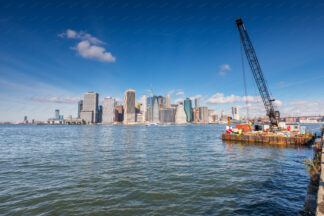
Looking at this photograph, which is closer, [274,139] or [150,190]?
[150,190]

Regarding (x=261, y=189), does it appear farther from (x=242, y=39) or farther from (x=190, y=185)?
(x=242, y=39)

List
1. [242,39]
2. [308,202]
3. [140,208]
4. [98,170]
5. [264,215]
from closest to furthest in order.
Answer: [308,202], [264,215], [140,208], [98,170], [242,39]

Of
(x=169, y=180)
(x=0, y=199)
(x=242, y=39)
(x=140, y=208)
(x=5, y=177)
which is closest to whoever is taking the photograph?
(x=140, y=208)

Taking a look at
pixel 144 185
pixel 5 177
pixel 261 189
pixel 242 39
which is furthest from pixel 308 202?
pixel 242 39

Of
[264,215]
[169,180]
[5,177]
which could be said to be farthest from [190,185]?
[5,177]

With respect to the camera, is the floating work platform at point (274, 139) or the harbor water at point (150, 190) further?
the floating work platform at point (274, 139)

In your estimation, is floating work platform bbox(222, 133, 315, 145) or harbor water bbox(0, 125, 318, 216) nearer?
harbor water bbox(0, 125, 318, 216)

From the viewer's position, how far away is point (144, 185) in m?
15.8

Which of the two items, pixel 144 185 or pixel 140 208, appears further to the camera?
pixel 144 185

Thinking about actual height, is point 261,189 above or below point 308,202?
below

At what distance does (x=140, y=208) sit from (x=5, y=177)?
57.3 ft

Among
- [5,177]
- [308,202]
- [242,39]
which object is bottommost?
[5,177]

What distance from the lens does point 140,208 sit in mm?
11578

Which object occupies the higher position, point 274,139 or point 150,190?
point 274,139
